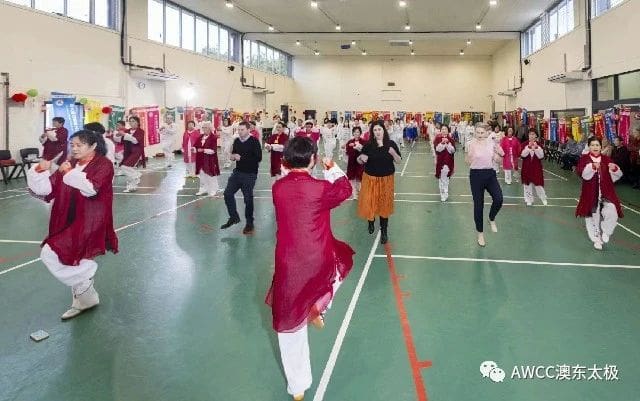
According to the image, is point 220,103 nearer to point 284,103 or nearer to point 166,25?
point 166,25

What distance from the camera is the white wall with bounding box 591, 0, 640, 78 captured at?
14.9 meters

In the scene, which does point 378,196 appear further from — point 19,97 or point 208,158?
point 19,97

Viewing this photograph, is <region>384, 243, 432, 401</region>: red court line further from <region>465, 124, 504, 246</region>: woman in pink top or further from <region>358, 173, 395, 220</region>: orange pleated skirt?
<region>465, 124, 504, 246</region>: woman in pink top

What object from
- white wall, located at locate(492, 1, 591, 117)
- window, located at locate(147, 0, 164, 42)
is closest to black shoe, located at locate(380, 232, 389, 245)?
white wall, located at locate(492, 1, 591, 117)

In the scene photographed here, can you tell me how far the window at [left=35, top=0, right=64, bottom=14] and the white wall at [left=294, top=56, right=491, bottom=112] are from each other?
23809 millimetres

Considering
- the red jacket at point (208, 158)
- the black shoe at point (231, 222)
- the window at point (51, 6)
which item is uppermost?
the window at point (51, 6)

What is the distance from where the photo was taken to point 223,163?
19656mm

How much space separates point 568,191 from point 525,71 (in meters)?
17.6

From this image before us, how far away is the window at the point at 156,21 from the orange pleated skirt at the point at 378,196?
17213 mm

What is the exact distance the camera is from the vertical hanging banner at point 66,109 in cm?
1595

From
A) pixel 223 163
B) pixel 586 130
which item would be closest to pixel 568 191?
pixel 586 130

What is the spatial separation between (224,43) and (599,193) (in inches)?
977

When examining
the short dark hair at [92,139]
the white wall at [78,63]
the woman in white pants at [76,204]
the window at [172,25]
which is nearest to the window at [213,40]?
the white wall at [78,63]

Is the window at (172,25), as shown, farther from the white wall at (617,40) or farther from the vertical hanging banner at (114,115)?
the white wall at (617,40)
